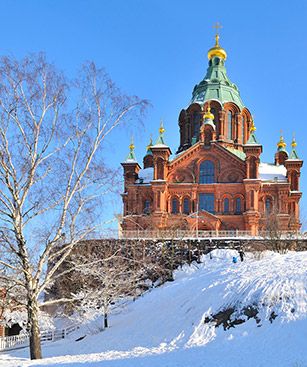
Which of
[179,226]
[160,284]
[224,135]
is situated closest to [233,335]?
[160,284]

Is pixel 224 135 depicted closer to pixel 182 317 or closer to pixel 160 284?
pixel 160 284

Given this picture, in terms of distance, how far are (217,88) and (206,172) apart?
1317 cm

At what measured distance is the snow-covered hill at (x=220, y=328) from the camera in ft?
44.2

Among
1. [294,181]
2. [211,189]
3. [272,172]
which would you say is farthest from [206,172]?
[294,181]

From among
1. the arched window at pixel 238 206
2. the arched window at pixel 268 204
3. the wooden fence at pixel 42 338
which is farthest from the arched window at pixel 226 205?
the wooden fence at pixel 42 338

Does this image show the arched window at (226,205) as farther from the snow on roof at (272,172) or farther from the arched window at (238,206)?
the snow on roof at (272,172)

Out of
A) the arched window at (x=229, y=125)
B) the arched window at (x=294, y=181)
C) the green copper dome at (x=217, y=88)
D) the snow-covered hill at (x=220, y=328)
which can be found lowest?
the snow-covered hill at (x=220, y=328)

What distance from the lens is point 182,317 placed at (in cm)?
1873

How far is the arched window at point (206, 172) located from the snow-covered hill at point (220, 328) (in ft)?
75.3

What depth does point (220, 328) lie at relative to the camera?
54.2 ft

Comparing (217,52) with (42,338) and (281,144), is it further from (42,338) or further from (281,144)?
(42,338)

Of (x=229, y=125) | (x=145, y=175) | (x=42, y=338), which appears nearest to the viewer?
(x=42, y=338)

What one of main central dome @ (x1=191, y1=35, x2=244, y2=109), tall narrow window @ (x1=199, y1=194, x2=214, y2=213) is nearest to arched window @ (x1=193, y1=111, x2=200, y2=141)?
main central dome @ (x1=191, y1=35, x2=244, y2=109)

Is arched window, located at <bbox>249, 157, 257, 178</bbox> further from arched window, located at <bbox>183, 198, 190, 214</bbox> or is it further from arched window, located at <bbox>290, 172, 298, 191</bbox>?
arched window, located at <bbox>183, 198, 190, 214</bbox>
